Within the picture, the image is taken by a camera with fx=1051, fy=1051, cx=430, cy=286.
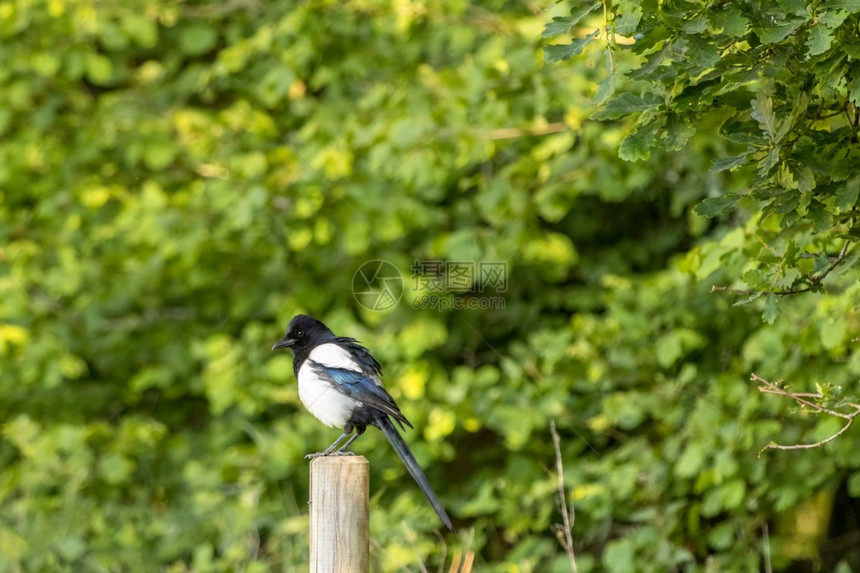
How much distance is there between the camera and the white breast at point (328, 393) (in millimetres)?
3293

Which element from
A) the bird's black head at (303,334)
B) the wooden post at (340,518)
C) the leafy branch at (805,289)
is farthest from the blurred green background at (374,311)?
the wooden post at (340,518)

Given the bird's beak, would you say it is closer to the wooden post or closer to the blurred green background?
the wooden post

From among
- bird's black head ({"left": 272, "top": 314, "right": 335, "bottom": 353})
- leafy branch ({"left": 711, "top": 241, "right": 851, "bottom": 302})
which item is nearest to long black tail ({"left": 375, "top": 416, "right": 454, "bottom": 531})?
bird's black head ({"left": 272, "top": 314, "right": 335, "bottom": 353})

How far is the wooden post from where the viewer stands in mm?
2523

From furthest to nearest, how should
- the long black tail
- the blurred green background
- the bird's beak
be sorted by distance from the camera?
the blurred green background, the bird's beak, the long black tail

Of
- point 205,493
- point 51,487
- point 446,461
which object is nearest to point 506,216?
point 446,461

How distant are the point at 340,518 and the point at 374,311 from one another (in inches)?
142

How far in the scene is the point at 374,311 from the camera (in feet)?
20.1

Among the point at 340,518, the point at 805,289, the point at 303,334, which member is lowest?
the point at 303,334

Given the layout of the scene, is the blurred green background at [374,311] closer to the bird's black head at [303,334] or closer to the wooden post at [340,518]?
the bird's black head at [303,334]

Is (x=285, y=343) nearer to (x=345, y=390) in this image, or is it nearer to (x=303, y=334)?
(x=303, y=334)

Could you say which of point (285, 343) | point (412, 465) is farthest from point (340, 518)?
point (285, 343)

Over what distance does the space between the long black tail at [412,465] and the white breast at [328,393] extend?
0.12m

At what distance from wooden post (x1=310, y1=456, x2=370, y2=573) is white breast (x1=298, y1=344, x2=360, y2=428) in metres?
0.71
